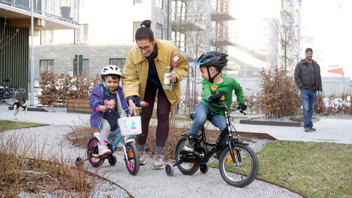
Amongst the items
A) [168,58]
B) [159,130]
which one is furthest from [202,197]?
[168,58]

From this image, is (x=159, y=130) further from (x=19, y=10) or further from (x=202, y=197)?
(x=19, y=10)

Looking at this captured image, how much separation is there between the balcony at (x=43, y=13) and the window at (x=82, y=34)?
Result: 8.16m

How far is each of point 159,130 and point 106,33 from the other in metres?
27.1

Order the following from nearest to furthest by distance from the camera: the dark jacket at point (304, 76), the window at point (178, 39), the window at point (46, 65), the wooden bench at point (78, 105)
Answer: the dark jacket at point (304, 76)
the wooden bench at point (78, 105)
the window at point (178, 39)
the window at point (46, 65)

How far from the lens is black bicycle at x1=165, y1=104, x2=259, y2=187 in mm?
4324

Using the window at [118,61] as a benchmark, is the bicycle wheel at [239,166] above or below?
below

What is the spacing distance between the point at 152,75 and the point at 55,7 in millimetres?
19081

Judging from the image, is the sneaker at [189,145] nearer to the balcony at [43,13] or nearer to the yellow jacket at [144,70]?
the yellow jacket at [144,70]

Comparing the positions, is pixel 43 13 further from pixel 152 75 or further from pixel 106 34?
pixel 152 75

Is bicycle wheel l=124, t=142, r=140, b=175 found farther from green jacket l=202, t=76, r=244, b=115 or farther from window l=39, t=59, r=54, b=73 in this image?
window l=39, t=59, r=54, b=73

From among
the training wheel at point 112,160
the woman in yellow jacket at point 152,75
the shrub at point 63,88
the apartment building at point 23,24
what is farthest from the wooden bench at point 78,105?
the woman in yellow jacket at point 152,75

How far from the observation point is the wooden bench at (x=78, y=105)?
15969mm

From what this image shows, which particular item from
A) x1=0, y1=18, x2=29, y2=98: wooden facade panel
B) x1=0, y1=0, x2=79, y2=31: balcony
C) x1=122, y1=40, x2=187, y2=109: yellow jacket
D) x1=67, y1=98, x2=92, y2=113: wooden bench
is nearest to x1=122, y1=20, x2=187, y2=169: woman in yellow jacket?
x1=122, y1=40, x2=187, y2=109: yellow jacket

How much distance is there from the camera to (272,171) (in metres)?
5.27
